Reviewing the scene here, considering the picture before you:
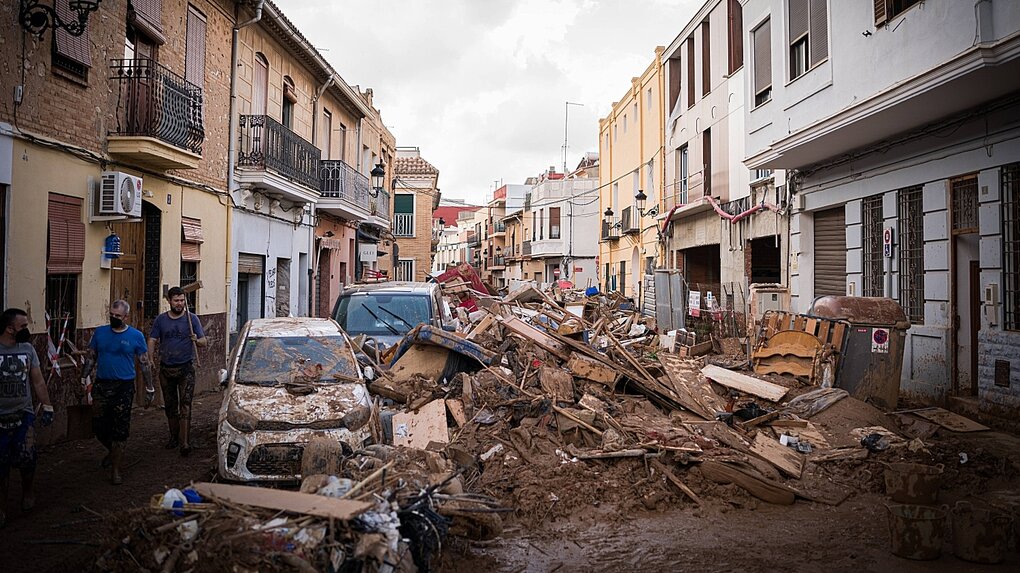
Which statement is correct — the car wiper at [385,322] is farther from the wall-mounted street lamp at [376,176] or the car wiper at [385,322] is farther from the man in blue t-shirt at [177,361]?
the wall-mounted street lamp at [376,176]

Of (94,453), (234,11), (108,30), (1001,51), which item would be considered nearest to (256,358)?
(94,453)

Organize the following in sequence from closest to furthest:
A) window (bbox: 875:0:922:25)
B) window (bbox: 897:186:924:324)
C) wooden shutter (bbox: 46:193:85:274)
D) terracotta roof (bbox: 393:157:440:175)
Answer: wooden shutter (bbox: 46:193:85:274)
window (bbox: 875:0:922:25)
window (bbox: 897:186:924:324)
terracotta roof (bbox: 393:157:440:175)

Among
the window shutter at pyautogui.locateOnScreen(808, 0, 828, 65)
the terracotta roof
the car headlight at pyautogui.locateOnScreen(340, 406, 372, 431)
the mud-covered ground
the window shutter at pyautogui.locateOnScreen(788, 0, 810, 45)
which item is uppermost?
the terracotta roof

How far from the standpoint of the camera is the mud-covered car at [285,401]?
627cm

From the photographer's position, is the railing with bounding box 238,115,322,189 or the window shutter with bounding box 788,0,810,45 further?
the railing with bounding box 238,115,322,189

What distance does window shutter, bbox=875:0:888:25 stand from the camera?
9.83 meters

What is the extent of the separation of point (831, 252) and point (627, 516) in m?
9.58

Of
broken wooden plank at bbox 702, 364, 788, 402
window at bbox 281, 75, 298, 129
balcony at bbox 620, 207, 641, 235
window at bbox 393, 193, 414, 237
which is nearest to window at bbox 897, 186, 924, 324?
broken wooden plank at bbox 702, 364, 788, 402

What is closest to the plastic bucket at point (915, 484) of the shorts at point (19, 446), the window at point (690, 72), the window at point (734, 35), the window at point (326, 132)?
the shorts at point (19, 446)

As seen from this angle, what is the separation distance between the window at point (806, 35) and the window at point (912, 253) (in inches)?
111

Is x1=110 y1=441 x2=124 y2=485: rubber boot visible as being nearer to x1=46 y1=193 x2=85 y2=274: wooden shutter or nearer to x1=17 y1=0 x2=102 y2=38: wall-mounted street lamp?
x1=46 y1=193 x2=85 y2=274: wooden shutter

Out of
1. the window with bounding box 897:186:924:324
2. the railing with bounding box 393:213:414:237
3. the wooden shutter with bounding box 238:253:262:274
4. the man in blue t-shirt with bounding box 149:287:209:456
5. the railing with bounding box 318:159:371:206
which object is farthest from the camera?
the railing with bounding box 393:213:414:237

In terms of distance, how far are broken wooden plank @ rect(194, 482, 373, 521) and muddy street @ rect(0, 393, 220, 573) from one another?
1.98ft

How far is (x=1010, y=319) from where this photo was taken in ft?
28.6
